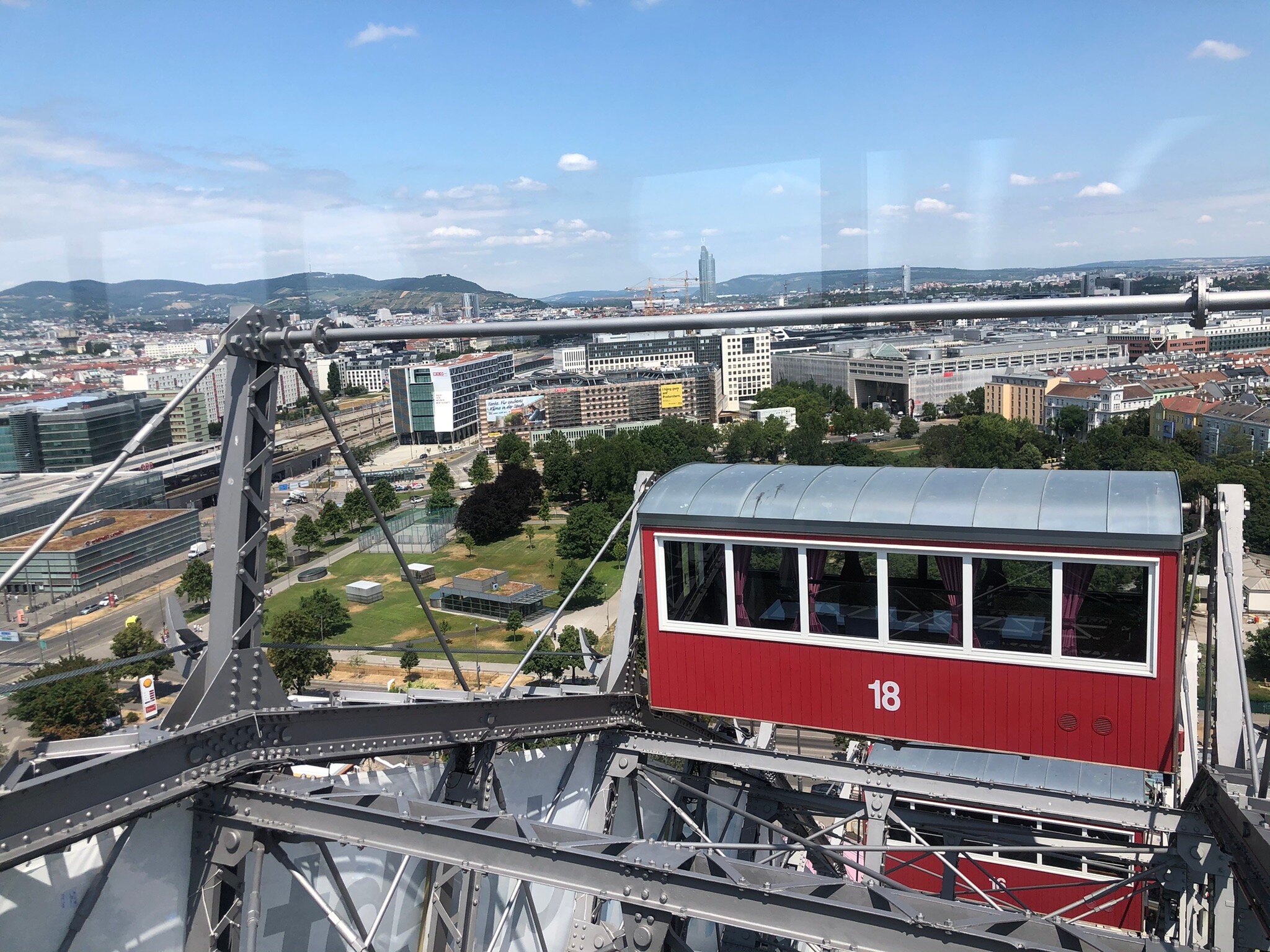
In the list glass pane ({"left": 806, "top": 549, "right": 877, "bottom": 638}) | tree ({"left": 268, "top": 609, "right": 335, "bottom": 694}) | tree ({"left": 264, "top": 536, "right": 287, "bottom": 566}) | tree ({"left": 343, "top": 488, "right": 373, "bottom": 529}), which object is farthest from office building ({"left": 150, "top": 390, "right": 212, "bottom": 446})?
tree ({"left": 343, "top": 488, "right": 373, "bottom": 529})

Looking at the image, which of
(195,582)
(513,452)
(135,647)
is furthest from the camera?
(513,452)

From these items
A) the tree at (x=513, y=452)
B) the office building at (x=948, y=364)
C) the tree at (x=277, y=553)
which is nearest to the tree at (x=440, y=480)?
the tree at (x=513, y=452)

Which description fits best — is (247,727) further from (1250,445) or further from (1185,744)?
(1250,445)

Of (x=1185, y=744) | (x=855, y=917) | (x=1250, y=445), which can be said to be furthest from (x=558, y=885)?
(x=1250, y=445)

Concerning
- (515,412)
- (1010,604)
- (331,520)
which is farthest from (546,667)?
(515,412)

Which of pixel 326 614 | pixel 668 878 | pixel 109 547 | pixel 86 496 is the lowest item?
pixel 326 614

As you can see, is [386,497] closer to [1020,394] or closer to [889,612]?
[889,612]
